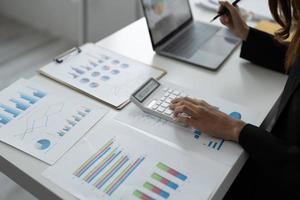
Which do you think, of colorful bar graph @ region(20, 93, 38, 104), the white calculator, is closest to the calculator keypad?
the white calculator

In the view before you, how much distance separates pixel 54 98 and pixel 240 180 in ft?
1.87

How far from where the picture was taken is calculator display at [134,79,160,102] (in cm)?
94

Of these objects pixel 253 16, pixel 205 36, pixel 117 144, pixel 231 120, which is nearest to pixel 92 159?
pixel 117 144

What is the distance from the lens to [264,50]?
118 centimetres

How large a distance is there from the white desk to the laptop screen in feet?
0.24

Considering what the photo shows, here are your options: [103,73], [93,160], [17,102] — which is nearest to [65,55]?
[103,73]

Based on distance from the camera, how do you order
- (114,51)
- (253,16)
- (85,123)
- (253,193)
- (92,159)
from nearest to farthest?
(92,159) < (85,123) < (253,193) < (114,51) < (253,16)

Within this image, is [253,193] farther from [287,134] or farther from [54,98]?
[54,98]

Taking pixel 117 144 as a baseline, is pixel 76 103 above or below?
above

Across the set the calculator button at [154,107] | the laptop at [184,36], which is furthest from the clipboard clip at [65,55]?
the calculator button at [154,107]

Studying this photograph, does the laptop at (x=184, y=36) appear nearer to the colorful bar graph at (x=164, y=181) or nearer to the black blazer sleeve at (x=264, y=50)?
the black blazer sleeve at (x=264, y=50)

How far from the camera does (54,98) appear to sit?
948 mm

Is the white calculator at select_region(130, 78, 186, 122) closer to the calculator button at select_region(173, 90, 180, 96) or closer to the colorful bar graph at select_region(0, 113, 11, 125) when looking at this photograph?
the calculator button at select_region(173, 90, 180, 96)

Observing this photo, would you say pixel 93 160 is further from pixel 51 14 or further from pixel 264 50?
pixel 51 14
